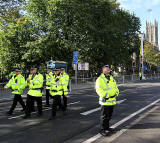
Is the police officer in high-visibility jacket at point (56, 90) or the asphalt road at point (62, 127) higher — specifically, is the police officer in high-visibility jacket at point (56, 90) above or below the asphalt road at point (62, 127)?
above

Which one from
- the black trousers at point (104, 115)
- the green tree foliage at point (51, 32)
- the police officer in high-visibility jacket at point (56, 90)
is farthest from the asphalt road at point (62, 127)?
the green tree foliage at point (51, 32)

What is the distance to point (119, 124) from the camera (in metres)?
5.94

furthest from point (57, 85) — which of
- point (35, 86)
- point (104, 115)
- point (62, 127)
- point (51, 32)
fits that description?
point (51, 32)

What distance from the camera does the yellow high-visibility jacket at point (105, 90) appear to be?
4762mm

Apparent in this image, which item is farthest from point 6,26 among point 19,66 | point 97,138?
point 97,138

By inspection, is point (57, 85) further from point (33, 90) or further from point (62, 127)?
point (62, 127)

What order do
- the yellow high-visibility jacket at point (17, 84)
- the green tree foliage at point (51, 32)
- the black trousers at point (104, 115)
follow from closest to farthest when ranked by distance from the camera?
the black trousers at point (104, 115), the yellow high-visibility jacket at point (17, 84), the green tree foliage at point (51, 32)

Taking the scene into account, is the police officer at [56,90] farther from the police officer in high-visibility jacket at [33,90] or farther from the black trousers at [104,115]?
the black trousers at [104,115]

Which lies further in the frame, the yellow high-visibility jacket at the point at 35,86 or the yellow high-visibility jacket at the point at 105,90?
the yellow high-visibility jacket at the point at 35,86

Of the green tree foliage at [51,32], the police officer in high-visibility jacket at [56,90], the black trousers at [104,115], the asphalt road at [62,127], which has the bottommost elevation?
the asphalt road at [62,127]

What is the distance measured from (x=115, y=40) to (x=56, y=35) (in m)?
10.5

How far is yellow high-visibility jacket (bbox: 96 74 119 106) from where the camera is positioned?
476 centimetres

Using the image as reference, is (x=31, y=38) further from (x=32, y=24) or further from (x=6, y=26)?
(x=6, y=26)

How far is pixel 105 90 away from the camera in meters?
4.81
